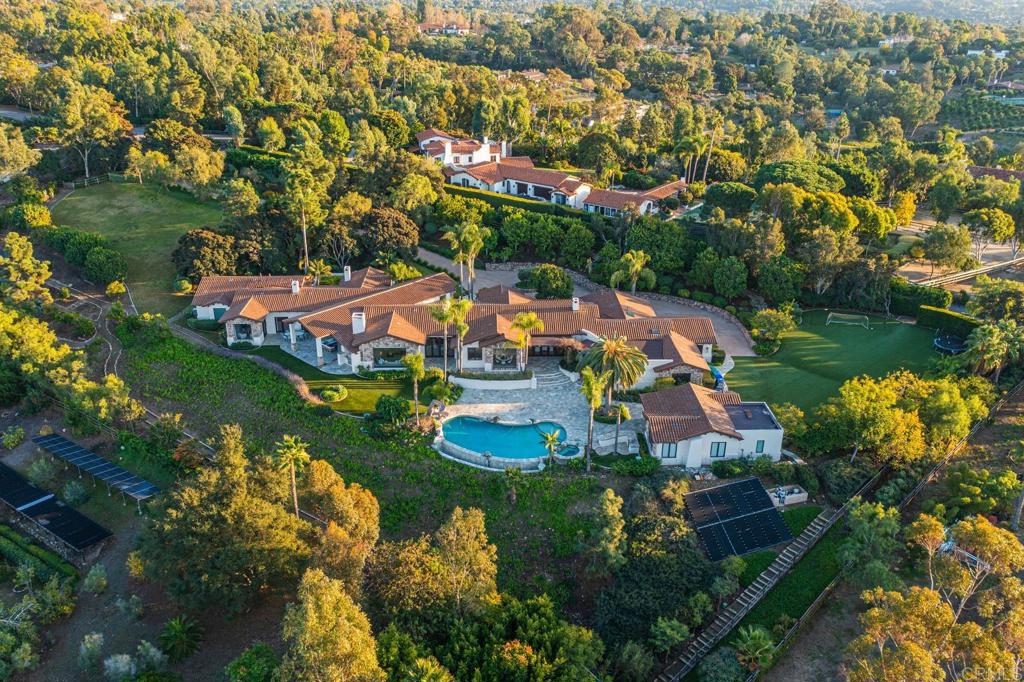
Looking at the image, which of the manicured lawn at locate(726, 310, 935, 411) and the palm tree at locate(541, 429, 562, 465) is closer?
the palm tree at locate(541, 429, 562, 465)

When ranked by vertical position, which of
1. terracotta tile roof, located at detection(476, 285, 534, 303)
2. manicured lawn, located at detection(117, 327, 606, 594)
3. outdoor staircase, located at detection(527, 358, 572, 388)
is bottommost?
manicured lawn, located at detection(117, 327, 606, 594)

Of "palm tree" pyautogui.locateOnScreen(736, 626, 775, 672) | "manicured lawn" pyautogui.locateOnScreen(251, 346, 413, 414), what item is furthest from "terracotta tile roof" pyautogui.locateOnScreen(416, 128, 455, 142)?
"palm tree" pyautogui.locateOnScreen(736, 626, 775, 672)

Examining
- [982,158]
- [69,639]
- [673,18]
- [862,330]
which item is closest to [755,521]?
[862,330]

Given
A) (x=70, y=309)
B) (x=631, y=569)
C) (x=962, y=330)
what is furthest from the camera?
(x=70, y=309)

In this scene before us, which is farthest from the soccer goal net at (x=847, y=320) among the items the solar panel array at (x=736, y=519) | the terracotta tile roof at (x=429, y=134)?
the terracotta tile roof at (x=429, y=134)

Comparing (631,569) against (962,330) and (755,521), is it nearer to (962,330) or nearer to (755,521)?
(755,521)

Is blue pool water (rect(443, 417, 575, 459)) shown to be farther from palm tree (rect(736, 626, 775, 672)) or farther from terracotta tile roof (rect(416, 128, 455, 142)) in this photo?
terracotta tile roof (rect(416, 128, 455, 142))

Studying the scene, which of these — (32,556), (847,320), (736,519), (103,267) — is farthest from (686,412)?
(103,267)

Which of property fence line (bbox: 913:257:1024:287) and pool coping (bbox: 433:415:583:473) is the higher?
property fence line (bbox: 913:257:1024:287)

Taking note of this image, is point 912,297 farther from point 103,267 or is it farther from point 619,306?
point 103,267
